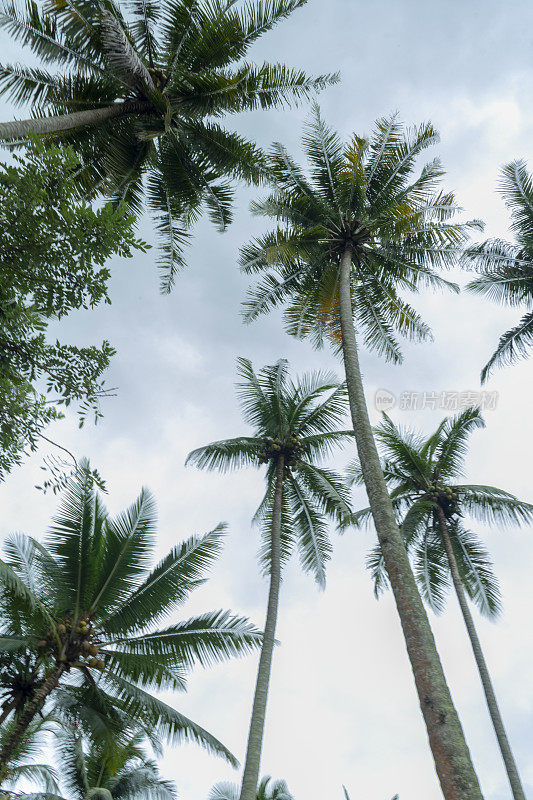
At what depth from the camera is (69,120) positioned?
9.60 m

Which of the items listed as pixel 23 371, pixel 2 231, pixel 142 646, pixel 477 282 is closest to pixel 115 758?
pixel 142 646

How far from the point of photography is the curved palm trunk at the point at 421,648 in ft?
18.8

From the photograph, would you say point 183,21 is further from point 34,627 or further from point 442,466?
point 442,466

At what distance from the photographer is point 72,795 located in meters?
17.5

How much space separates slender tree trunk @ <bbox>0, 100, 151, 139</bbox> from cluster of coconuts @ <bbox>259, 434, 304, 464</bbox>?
32.2ft

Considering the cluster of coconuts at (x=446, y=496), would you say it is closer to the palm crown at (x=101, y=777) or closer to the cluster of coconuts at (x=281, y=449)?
the cluster of coconuts at (x=281, y=449)

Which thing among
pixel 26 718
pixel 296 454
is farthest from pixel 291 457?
pixel 26 718

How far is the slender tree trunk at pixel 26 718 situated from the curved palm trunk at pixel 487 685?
1145cm

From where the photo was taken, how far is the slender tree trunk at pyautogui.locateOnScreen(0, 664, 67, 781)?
31.9 feet

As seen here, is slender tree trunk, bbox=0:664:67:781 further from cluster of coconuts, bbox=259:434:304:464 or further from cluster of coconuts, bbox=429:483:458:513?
cluster of coconuts, bbox=429:483:458:513

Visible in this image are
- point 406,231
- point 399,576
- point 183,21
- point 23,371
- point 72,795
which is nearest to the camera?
point 23,371

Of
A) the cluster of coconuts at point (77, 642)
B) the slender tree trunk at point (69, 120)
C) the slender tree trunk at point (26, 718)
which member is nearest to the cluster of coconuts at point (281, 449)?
the cluster of coconuts at point (77, 642)

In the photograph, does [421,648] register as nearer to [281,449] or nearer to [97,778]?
[281,449]

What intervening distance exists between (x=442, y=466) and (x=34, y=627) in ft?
43.5
